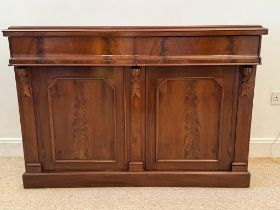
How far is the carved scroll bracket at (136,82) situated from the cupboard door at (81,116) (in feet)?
0.22

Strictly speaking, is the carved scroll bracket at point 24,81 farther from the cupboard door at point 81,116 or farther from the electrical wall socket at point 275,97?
the electrical wall socket at point 275,97

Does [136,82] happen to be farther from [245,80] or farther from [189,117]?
[245,80]

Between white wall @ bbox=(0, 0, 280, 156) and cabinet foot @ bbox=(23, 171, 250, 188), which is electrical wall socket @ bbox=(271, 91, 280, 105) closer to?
white wall @ bbox=(0, 0, 280, 156)

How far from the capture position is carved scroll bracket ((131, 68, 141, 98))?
1921 millimetres

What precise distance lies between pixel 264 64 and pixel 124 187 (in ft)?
4.06

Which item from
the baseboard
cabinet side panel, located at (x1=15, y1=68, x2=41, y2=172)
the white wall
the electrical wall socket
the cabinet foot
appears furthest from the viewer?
the baseboard

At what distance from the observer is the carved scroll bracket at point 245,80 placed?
1.91 m

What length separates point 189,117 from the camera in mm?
2033

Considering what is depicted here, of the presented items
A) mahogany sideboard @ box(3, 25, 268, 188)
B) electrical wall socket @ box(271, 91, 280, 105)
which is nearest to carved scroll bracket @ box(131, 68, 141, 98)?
mahogany sideboard @ box(3, 25, 268, 188)

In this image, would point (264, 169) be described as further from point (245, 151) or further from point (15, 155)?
point (15, 155)

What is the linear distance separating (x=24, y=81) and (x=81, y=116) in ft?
1.21

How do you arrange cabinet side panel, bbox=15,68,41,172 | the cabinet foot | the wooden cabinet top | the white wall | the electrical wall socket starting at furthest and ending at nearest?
the electrical wall socket → the white wall → the cabinet foot → cabinet side panel, bbox=15,68,41,172 → the wooden cabinet top

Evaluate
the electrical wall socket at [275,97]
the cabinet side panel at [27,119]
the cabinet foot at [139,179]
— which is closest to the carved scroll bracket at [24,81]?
the cabinet side panel at [27,119]
